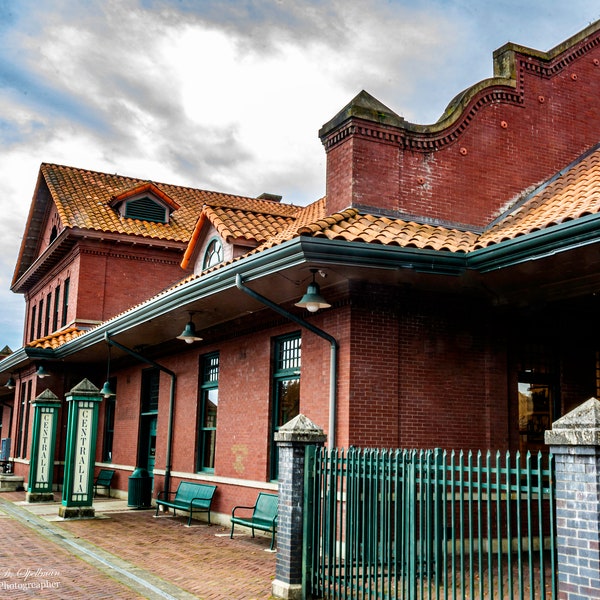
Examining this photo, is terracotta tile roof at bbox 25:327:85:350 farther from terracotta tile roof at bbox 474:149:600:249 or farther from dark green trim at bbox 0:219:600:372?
terracotta tile roof at bbox 474:149:600:249

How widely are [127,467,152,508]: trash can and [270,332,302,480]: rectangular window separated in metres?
5.84

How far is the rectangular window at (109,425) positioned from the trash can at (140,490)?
5.72 m

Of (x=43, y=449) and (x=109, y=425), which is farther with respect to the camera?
(x=109, y=425)

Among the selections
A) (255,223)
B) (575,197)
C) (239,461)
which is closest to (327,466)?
(575,197)

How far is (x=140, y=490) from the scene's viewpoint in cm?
1802

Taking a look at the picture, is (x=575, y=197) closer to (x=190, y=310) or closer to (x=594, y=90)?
(x=594, y=90)

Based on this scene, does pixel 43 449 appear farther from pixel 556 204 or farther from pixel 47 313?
pixel 556 204

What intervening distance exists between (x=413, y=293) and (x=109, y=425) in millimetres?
15305

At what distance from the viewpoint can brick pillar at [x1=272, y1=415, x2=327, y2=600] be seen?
328 inches

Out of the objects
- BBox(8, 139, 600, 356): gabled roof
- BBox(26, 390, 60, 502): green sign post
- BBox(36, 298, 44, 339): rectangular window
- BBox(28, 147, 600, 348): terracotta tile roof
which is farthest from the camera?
BBox(36, 298, 44, 339): rectangular window

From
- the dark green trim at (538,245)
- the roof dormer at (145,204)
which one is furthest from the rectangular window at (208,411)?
the roof dormer at (145,204)

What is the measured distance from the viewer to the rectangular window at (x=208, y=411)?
1620 cm

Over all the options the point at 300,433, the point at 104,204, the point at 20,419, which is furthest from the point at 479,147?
the point at 20,419

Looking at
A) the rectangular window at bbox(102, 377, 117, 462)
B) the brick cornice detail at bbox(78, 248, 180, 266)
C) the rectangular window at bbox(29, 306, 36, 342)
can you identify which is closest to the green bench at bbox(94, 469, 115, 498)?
the rectangular window at bbox(102, 377, 117, 462)
